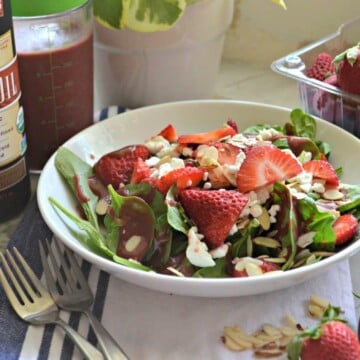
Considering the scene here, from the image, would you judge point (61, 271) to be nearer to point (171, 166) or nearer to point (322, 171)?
point (171, 166)

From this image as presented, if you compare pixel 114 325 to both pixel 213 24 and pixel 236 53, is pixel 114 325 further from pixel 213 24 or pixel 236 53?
pixel 236 53

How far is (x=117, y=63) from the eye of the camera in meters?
1.19

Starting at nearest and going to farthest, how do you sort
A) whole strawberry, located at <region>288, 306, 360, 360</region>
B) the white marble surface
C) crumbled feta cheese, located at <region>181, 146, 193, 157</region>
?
whole strawberry, located at <region>288, 306, 360, 360</region> < crumbled feta cheese, located at <region>181, 146, 193, 157</region> < the white marble surface

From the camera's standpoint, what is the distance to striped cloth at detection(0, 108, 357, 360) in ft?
2.54

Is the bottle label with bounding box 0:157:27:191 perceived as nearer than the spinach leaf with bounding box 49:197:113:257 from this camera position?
No

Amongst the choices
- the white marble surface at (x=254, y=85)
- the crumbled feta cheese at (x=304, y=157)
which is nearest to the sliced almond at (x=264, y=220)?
the crumbled feta cheese at (x=304, y=157)

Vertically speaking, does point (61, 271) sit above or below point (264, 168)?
below

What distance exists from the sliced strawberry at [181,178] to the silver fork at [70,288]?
13cm

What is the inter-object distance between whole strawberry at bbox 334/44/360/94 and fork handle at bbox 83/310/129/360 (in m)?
0.44

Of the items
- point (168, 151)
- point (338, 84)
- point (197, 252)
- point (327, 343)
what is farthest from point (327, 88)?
point (327, 343)

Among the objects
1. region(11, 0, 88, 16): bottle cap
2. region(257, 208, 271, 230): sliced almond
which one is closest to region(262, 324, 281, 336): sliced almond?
region(257, 208, 271, 230): sliced almond

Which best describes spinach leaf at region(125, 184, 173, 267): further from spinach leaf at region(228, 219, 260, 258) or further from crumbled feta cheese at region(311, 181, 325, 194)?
crumbled feta cheese at region(311, 181, 325, 194)

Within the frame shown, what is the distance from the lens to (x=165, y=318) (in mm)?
815

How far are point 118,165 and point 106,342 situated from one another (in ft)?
0.89
